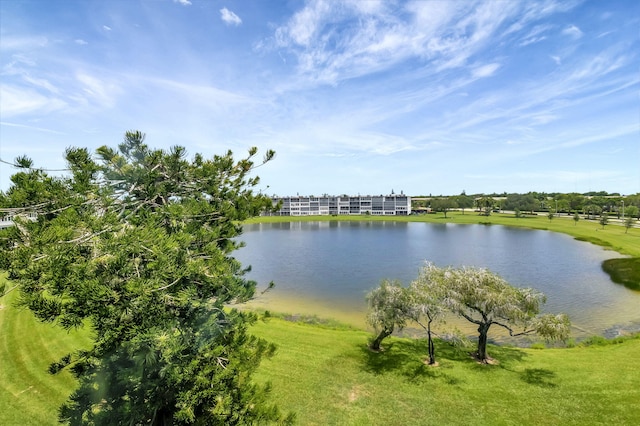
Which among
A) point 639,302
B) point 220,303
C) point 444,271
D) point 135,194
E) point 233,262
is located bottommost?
point 639,302

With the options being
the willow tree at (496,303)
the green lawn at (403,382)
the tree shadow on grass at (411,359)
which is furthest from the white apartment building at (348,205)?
the willow tree at (496,303)

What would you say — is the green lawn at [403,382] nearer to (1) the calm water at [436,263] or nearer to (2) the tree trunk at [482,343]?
(2) the tree trunk at [482,343]

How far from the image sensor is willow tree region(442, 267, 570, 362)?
14.8 metres

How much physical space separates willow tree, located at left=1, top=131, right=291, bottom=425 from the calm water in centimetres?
1844

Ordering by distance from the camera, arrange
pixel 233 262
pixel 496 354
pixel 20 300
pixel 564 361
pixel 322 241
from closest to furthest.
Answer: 1. pixel 20 300
2. pixel 233 262
3. pixel 564 361
4. pixel 496 354
5. pixel 322 241

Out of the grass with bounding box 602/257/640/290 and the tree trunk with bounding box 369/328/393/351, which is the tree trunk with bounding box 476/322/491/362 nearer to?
the tree trunk with bounding box 369/328/393/351

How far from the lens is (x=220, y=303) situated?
7.67m

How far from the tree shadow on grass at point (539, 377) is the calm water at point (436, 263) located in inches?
386

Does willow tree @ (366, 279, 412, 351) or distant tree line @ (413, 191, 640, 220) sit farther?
distant tree line @ (413, 191, 640, 220)

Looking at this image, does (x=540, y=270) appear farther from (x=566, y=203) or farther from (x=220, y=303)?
(x=566, y=203)

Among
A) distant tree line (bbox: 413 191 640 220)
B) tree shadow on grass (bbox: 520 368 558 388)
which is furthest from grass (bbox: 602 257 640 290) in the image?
distant tree line (bbox: 413 191 640 220)

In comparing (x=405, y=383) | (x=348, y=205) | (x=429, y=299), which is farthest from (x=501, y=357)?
(x=348, y=205)

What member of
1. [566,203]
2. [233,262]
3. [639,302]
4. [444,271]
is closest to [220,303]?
[233,262]

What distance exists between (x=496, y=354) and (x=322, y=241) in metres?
55.0
